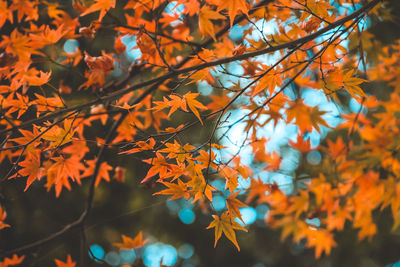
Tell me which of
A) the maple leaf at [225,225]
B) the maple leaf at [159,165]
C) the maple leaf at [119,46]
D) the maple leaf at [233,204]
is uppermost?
the maple leaf at [119,46]

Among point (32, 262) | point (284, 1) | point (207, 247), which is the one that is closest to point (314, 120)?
point (284, 1)

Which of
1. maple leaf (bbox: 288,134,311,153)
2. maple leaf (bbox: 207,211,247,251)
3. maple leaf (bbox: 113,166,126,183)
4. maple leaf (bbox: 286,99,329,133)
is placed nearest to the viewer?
maple leaf (bbox: 207,211,247,251)

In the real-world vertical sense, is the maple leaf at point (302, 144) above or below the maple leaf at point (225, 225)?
below

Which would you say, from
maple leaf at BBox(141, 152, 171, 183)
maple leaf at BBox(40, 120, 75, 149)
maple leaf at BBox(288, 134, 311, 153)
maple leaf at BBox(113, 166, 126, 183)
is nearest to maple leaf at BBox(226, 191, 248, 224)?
maple leaf at BBox(141, 152, 171, 183)

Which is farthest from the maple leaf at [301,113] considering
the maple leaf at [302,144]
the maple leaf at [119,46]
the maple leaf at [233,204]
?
the maple leaf at [119,46]

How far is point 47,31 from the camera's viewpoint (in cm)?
110

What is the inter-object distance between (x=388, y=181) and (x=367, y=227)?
1.47ft

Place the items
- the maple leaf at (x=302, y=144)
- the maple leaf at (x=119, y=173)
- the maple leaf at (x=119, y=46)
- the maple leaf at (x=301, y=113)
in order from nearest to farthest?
the maple leaf at (x=301, y=113)
the maple leaf at (x=119, y=46)
the maple leaf at (x=119, y=173)
the maple leaf at (x=302, y=144)

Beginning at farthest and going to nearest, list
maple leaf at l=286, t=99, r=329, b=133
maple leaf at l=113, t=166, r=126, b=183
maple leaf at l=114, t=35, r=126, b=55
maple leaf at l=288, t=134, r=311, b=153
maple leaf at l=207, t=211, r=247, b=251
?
maple leaf at l=288, t=134, r=311, b=153
maple leaf at l=113, t=166, r=126, b=183
maple leaf at l=114, t=35, r=126, b=55
maple leaf at l=286, t=99, r=329, b=133
maple leaf at l=207, t=211, r=247, b=251

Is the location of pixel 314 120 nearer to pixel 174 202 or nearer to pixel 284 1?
pixel 284 1

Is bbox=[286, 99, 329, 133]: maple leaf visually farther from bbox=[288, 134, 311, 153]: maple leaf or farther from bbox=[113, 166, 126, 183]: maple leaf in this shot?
bbox=[113, 166, 126, 183]: maple leaf

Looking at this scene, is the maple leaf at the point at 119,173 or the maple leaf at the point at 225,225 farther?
the maple leaf at the point at 119,173

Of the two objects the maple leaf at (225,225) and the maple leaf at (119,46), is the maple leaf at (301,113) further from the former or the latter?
the maple leaf at (119,46)

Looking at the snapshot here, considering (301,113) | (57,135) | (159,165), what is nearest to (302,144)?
(301,113)
